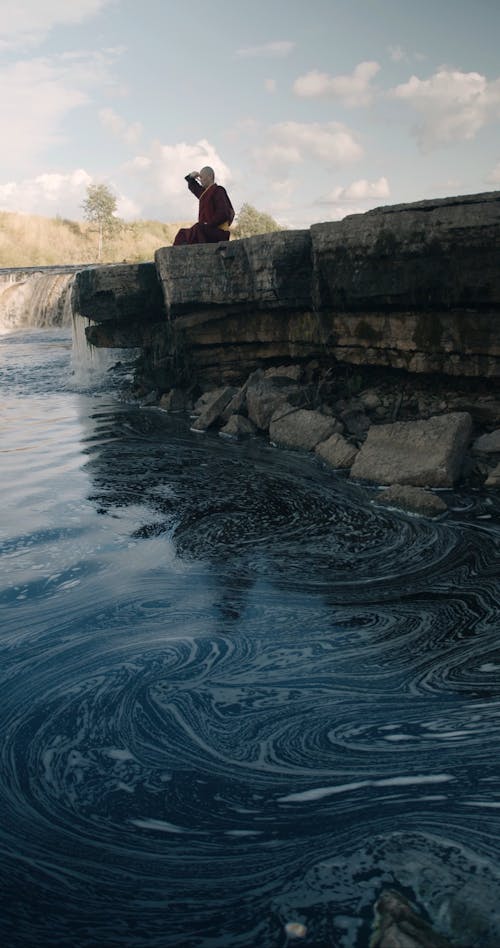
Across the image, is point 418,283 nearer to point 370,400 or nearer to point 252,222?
point 370,400

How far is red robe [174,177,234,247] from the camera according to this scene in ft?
33.8

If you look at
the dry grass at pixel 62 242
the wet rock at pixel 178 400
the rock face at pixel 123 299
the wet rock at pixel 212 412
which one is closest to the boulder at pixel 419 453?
the wet rock at pixel 212 412

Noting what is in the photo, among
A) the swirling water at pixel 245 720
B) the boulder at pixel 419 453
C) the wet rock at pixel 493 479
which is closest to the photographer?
the swirling water at pixel 245 720

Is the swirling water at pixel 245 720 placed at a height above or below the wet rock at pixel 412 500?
below

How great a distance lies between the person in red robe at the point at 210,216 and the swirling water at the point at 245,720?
5396 millimetres

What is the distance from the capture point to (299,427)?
8.25m

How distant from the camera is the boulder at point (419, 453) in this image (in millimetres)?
6293

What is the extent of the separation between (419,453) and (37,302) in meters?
22.3

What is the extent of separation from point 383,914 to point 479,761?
3.13ft

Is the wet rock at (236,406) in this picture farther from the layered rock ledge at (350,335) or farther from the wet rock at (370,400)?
the wet rock at (370,400)

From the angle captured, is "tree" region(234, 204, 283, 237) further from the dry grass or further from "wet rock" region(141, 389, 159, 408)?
"wet rock" region(141, 389, 159, 408)

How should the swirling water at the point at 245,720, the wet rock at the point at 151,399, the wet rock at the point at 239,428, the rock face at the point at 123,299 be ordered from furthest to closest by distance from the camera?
the wet rock at the point at 151,399, the rock face at the point at 123,299, the wet rock at the point at 239,428, the swirling water at the point at 245,720

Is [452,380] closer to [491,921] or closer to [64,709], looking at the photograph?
[64,709]

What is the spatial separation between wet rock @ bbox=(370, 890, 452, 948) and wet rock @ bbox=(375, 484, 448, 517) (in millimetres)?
3961
